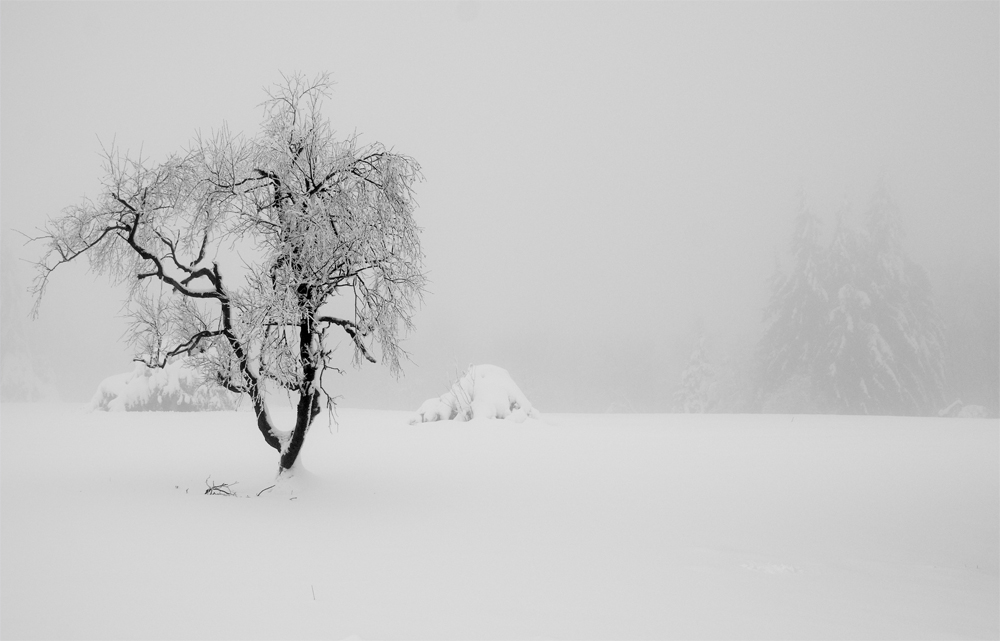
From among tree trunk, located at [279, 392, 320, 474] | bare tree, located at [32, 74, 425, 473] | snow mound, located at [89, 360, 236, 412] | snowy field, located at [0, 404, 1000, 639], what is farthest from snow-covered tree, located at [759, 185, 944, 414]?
tree trunk, located at [279, 392, 320, 474]

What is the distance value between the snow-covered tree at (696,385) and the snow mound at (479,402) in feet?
86.7

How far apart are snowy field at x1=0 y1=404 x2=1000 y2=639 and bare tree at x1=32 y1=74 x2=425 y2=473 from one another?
1.85 meters

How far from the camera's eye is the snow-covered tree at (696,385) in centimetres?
4213

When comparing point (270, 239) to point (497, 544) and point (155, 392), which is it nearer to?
point (497, 544)

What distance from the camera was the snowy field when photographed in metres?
4.02

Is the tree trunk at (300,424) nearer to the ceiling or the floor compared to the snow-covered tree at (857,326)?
nearer to the floor

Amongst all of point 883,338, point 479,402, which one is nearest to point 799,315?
point 883,338

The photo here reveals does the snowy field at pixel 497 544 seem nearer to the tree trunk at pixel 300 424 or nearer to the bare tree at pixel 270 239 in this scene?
the tree trunk at pixel 300 424

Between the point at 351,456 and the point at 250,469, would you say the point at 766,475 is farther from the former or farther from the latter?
the point at 250,469

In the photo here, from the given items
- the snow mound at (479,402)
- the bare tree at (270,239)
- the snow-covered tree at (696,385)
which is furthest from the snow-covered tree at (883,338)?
the bare tree at (270,239)

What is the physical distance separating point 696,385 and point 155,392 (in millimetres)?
33861

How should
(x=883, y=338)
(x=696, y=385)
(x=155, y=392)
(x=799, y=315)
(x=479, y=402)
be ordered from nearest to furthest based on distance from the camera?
(x=479, y=402) < (x=155, y=392) < (x=883, y=338) < (x=799, y=315) < (x=696, y=385)

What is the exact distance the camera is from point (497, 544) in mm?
6070

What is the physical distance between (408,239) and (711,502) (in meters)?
5.56
